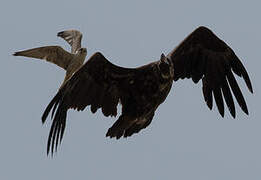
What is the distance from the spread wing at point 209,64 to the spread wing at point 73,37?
4.61 meters

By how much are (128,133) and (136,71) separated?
1344 mm

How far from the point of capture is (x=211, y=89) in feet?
79.8

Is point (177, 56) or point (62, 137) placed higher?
point (177, 56)

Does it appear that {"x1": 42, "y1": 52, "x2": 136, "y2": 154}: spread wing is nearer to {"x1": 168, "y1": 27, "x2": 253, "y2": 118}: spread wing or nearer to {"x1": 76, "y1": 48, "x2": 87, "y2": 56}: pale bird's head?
{"x1": 168, "y1": 27, "x2": 253, "y2": 118}: spread wing

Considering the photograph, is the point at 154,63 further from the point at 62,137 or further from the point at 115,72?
the point at 62,137

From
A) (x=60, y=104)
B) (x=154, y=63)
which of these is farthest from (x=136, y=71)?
(x=60, y=104)

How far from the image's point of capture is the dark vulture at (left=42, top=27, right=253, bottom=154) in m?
22.6

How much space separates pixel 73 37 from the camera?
28906mm

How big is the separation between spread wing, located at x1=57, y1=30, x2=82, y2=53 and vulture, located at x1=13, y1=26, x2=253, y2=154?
4708mm

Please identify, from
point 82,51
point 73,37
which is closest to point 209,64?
point 82,51

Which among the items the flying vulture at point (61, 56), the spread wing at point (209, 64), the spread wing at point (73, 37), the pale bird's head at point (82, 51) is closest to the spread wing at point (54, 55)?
the flying vulture at point (61, 56)

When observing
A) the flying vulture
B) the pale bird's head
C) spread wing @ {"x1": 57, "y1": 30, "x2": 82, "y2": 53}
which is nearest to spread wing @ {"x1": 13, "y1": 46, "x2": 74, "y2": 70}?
the flying vulture

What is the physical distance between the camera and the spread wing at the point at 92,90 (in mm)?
22328

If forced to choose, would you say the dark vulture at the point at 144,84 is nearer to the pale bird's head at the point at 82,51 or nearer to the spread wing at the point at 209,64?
the spread wing at the point at 209,64
